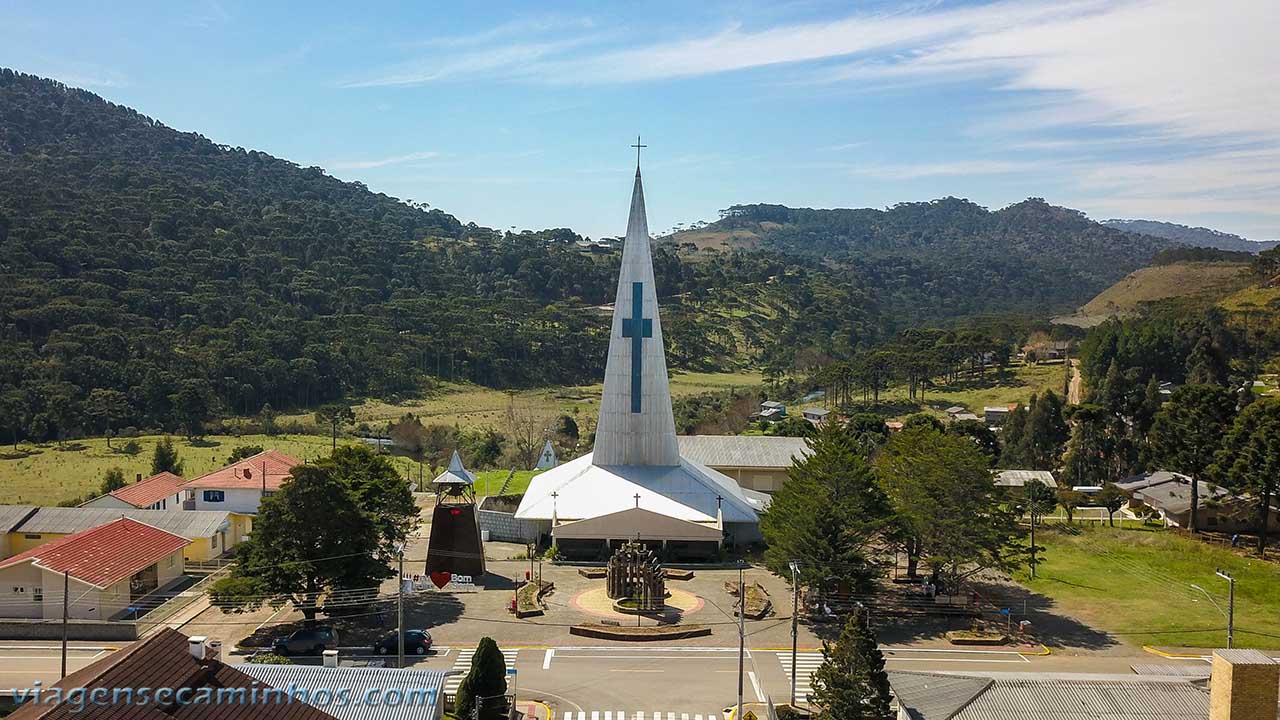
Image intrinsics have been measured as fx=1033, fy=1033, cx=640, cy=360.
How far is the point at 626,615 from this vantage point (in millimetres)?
39375

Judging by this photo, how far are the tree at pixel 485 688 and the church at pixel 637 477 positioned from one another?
18.7m

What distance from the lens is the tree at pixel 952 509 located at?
128 feet

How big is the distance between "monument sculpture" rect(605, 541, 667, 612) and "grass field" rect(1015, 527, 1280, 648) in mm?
16236

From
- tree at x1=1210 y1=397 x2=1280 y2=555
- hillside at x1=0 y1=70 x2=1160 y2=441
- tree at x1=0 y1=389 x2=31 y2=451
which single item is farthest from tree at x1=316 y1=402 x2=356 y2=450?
tree at x1=1210 y1=397 x2=1280 y2=555

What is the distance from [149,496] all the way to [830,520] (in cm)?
3463

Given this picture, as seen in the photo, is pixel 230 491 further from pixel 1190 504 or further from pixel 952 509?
pixel 1190 504

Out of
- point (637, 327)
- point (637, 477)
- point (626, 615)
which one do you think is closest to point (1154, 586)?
point (626, 615)

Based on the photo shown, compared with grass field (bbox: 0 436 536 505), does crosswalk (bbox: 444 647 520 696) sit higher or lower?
lower

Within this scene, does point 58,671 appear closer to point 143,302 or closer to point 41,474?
point 41,474

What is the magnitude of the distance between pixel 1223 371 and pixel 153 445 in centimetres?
8696

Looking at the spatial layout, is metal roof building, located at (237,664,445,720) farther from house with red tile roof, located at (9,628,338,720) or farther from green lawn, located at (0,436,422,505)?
green lawn, located at (0,436,422,505)

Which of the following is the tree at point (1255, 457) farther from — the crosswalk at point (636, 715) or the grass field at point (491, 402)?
the grass field at point (491, 402)

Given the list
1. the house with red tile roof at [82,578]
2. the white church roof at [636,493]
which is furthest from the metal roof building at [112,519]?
the white church roof at [636,493]

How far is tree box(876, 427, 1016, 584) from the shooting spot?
38906mm
